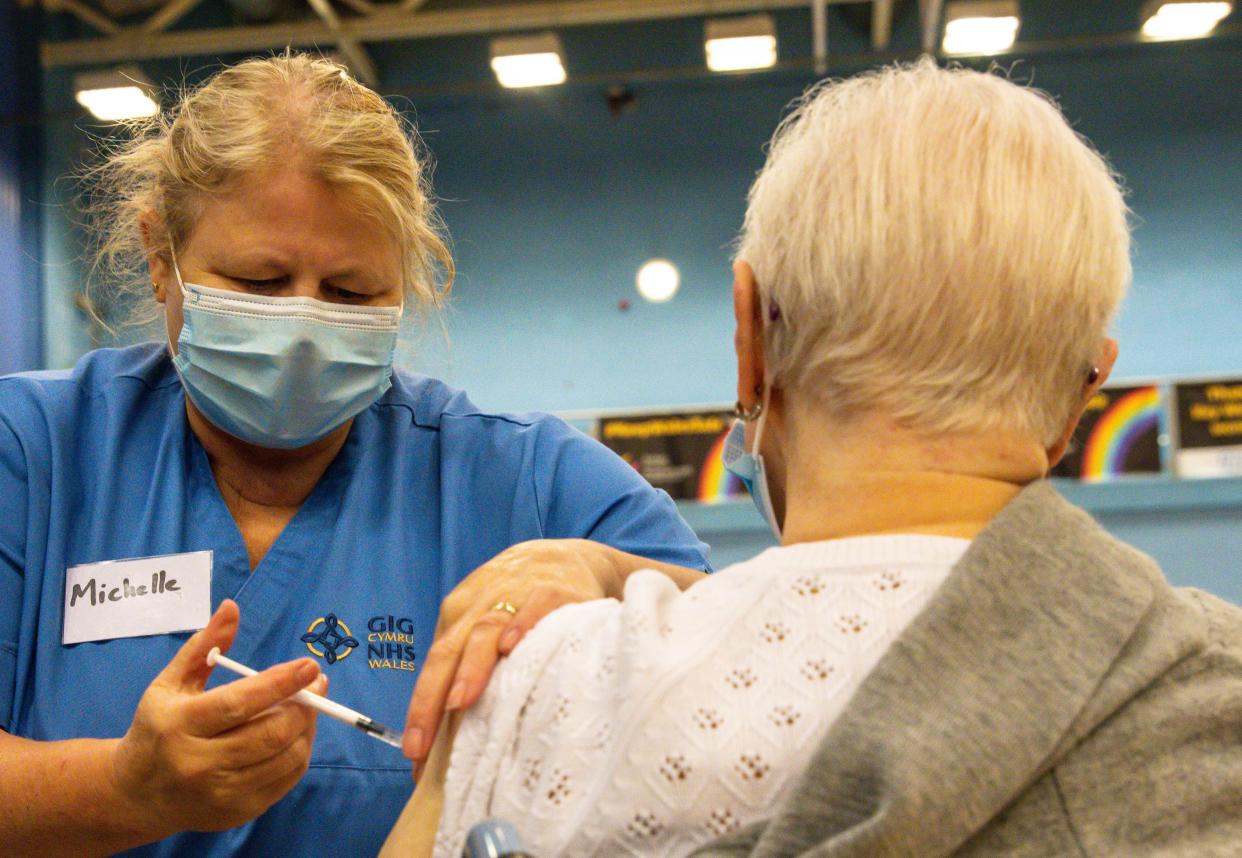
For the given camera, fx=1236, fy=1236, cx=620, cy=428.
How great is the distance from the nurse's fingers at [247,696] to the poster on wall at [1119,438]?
16.0 ft

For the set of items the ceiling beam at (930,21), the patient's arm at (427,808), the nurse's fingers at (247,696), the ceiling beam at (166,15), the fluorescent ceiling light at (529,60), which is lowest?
the patient's arm at (427,808)

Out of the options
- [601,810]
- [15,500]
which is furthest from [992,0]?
[601,810]

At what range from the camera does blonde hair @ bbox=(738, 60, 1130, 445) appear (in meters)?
0.84

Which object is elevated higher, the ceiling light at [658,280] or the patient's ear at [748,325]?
the ceiling light at [658,280]

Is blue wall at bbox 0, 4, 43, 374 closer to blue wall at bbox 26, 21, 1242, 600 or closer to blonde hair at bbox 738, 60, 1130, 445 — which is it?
blue wall at bbox 26, 21, 1242, 600

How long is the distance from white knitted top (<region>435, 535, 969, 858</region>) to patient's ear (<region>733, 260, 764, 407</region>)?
16 centimetres

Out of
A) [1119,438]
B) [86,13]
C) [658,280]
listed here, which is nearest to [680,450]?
[658,280]

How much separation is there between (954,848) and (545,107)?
594 cm

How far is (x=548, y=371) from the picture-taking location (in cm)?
615

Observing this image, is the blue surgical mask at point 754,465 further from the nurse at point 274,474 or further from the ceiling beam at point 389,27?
the ceiling beam at point 389,27

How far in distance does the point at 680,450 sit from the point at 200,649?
4671 mm

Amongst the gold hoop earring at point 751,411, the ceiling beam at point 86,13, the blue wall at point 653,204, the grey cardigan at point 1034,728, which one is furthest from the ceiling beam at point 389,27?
the grey cardigan at point 1034,728

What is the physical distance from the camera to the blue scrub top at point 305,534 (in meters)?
1.37

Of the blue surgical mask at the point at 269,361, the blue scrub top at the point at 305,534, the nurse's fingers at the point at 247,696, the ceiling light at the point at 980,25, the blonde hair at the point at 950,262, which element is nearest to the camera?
the blonde hair at the point at 950,262
